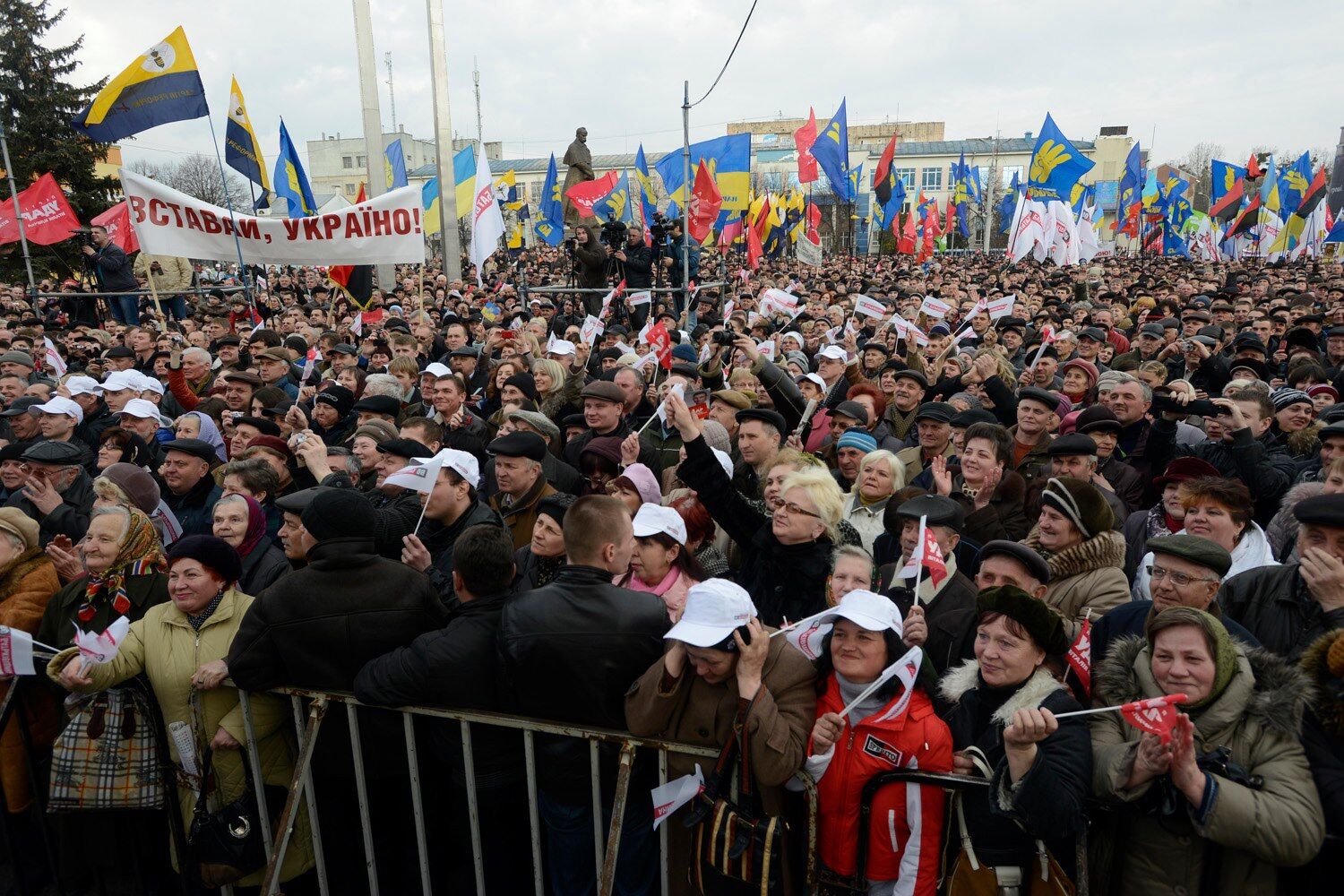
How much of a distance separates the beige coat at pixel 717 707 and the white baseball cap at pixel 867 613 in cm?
22

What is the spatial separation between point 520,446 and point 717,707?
262 cm

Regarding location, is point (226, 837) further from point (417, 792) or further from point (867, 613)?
point (867, 613)

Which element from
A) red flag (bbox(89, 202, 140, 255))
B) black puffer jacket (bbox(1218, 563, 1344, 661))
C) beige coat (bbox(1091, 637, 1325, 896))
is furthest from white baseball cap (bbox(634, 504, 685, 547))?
red flag (bbox(89, 202, 140, 255))

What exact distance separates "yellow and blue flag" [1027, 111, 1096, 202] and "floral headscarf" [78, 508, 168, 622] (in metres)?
21.5

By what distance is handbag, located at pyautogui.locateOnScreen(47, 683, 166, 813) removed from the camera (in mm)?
3447

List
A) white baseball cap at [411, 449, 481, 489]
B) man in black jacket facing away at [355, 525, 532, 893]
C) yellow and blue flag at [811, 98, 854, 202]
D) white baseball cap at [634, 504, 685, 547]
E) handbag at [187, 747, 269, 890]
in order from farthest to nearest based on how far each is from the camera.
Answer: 1. yellow and blue flag at [811, 98, 854, 202]
2. white baseball cap at [411, 449, 481, 489]
3. white baseball cap at [634, 504, 685, 547]
4. handbag at [187, 747, 269, 890]
5. man in black jacket facing away at [355, 525, 532, 893]

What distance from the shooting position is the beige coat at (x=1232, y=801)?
236cm

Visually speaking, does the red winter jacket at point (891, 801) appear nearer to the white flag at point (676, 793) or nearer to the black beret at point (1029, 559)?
the white flag at point (676, 793)

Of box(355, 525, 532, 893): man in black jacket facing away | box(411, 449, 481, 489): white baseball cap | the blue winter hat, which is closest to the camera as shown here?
box(355, 525, 532, 893): man in black jacket facing away

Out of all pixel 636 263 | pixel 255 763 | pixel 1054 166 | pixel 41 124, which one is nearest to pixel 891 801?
pixel 255 763

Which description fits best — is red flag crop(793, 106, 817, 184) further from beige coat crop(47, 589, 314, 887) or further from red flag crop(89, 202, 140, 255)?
beige coat crop(47, 589, 314, 887)

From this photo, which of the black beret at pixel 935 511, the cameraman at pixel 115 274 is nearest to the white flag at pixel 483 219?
the cameraman at pixel 115 274

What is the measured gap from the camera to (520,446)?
508 centimetres

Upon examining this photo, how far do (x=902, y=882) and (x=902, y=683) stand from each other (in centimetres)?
62
